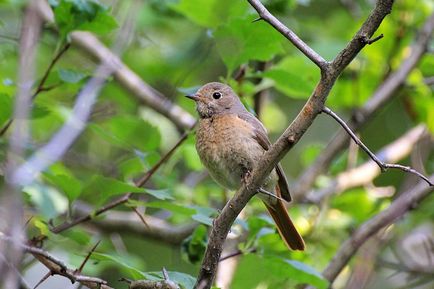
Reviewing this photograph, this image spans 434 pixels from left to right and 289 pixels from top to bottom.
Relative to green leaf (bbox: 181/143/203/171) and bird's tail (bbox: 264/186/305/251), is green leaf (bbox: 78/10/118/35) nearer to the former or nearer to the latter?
bird's tail (bbox: 264/186/305/251)

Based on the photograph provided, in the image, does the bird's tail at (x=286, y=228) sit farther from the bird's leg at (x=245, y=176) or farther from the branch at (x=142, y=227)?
the branch at (x=142, y=227)

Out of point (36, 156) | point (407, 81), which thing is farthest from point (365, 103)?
point (36, 156)

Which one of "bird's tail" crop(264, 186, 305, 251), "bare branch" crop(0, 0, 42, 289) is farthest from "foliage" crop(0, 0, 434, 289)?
"bare branch" crop(0, 0, 42, 289)

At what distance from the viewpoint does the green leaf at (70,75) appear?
416 cm

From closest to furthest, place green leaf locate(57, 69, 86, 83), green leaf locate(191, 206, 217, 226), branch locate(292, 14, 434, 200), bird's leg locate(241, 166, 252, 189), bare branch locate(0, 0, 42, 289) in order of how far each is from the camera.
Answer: bare branch locate(0, 0, 42, 289), bird's leg locate(241, 166, 252, 189), green leaf locate(191, 206, 217, 226), green leaf locate(57, 69, 86, 83), branch locate(292, 14, 434, 200)

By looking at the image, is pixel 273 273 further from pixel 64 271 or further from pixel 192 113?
pixel 192 113

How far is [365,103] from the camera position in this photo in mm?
6203

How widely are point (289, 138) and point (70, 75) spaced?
155 cm

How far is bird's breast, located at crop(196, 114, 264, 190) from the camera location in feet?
15.5

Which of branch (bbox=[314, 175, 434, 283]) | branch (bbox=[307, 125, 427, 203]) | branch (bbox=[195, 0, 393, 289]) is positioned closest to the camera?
branch (bbox=[195, 0, 393, 289])

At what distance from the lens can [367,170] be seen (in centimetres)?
664

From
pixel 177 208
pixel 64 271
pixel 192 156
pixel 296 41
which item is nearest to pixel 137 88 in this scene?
pixel 192 156

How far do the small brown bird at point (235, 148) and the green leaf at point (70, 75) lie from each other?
3.26 ft

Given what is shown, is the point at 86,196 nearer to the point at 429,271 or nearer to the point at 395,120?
the point at 429,271
